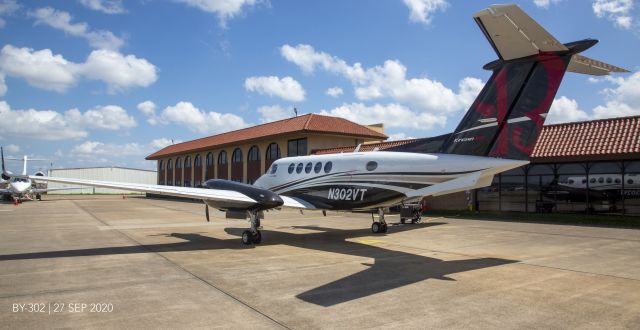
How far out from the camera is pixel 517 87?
33.2 ft

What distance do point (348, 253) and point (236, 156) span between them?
122 feet

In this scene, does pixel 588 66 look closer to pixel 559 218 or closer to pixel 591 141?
pixel 591 141

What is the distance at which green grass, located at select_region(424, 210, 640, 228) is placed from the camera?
19.6m

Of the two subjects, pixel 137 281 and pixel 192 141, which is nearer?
pixel 137 281

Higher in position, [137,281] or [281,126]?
[281,126]

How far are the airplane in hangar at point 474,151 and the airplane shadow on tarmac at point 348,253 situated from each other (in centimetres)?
129

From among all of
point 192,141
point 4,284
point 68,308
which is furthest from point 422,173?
point 192,141

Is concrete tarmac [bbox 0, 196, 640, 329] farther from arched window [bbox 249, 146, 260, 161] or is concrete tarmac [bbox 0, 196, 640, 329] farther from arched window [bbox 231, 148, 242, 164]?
arched window [bbox 231, 148, 242, 164]

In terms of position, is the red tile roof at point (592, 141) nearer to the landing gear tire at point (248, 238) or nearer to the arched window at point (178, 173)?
the landing gear tire at point (248, 238)

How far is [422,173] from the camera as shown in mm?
11742

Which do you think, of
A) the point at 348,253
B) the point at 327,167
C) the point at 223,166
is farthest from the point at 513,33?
the point at 223,166

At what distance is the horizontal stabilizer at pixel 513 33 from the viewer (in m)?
8.04

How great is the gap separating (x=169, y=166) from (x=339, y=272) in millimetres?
64263

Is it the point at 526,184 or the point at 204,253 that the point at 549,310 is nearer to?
the point at 204,253
